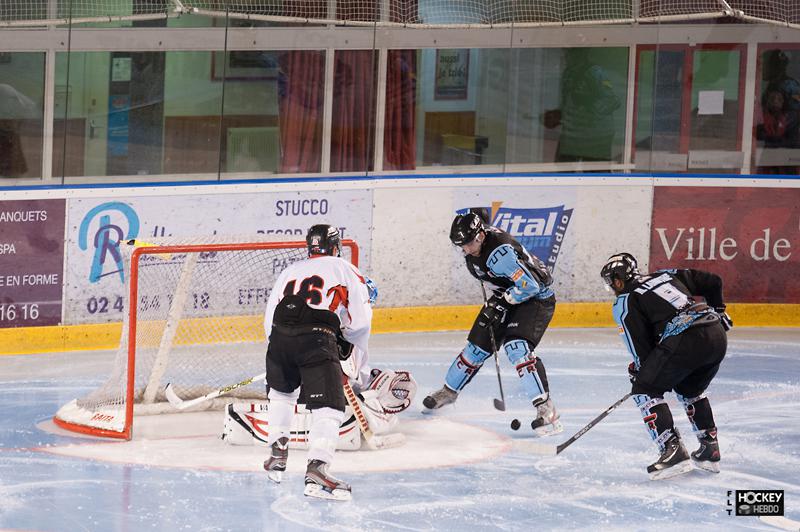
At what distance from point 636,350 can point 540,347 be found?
300cm

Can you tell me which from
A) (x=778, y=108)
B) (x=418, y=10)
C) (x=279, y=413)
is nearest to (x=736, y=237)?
(x=778, y=108)

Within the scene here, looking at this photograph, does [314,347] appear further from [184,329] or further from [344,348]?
[184,329]

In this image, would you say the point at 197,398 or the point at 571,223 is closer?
the point at 197,398

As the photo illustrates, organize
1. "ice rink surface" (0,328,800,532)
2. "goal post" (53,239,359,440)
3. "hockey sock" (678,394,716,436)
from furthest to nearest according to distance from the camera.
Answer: "goal post" (53,239,359,440), "hockey sock" (678,394,716,436), "ice rink surface" (0,328,800,532)

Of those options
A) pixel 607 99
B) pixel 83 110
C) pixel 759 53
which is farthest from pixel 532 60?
pixel 83 110

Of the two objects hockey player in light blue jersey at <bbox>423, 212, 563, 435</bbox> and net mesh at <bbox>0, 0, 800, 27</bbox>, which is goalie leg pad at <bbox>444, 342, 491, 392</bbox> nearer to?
hockey player in light blue jersey at <bbox>423, 212, 563, 435</bbox>

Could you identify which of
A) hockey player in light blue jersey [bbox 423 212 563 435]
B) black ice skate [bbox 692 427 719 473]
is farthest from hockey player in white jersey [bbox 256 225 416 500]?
black ice skate [bbox 692 427 719 473]

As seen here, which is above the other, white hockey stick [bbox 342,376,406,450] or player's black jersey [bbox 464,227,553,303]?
player's black jersey [bbox 464,227,553,303]

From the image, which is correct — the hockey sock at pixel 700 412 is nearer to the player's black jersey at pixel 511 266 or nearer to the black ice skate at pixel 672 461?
the black ice skate at pixel 672 461

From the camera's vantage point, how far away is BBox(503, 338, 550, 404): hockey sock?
712 centimetres

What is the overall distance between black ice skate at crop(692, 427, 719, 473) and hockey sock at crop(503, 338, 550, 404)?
0.94 m

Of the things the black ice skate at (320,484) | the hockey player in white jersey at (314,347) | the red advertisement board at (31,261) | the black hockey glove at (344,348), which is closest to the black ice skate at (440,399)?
the black hockey glove at (344,348)

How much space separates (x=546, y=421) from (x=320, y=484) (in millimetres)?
1660

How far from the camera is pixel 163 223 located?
8.83 metres
